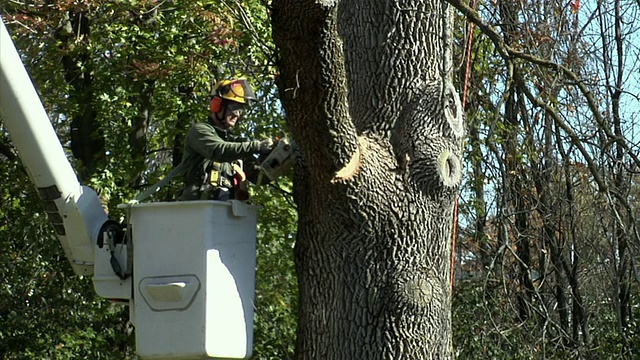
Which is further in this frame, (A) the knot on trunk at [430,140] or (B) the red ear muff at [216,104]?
(B) the red ear muff at [216,104]

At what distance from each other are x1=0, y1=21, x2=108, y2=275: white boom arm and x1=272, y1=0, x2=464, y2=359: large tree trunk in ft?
4.07

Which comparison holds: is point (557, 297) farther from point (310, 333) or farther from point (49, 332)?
point (310, 333)

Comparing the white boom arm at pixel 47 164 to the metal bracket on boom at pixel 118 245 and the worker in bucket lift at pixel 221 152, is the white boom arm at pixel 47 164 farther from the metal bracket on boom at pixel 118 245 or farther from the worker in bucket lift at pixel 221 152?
the worker in bucket lift at pixel 221 152

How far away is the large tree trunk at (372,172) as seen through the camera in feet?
17.0

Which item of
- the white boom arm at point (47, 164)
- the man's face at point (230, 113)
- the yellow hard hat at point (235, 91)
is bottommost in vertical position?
the white boom arm at point (47, 164)

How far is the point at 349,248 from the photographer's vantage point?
5406mm

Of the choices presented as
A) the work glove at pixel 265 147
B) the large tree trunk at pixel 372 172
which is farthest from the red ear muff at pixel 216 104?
the large tree trunk at pixel 372 172

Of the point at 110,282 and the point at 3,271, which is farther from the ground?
the point at 3,271

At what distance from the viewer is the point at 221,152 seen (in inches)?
241

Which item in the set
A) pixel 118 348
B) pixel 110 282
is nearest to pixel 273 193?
pixel 118 348

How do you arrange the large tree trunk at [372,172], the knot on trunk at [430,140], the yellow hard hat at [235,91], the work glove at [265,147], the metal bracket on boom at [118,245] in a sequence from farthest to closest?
the yellow hard hat at [235,91] → the work glove at [265,147] → the metal bracket on boom at [118,245] → the knot on trunk at [430,140] → the large tree trunk at [372,172]

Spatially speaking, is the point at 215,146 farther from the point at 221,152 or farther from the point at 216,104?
the point at 216,104

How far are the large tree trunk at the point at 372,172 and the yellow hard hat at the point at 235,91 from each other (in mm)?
862

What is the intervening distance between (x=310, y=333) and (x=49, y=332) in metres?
6.70
